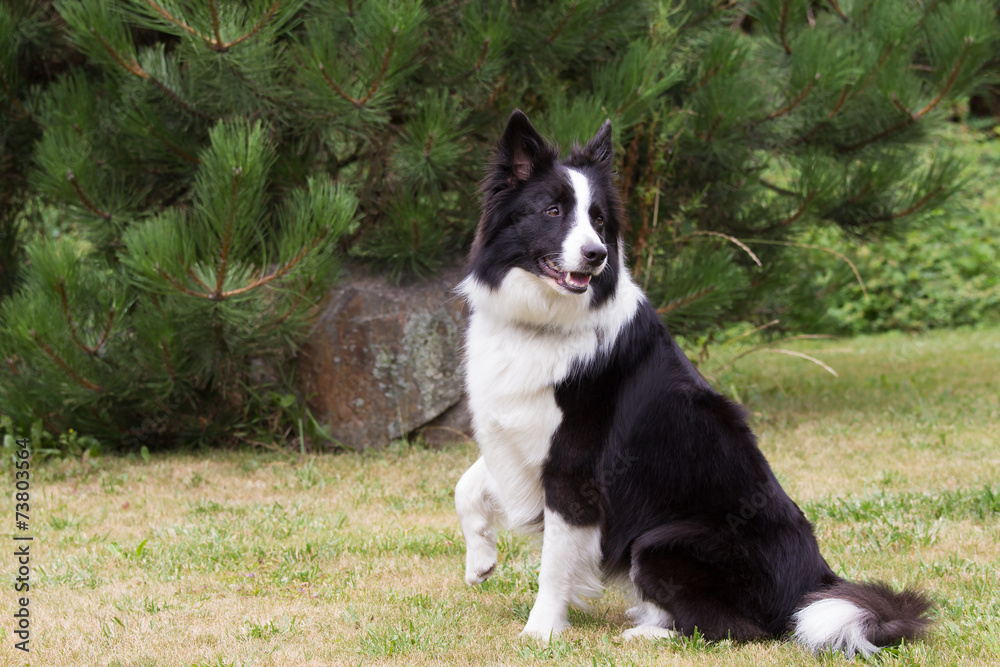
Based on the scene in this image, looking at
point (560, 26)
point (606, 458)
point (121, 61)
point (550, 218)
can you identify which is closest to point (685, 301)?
point (560, 26)

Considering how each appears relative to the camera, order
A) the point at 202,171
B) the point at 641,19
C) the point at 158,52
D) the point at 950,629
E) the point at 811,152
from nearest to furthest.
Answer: the point at 950,629 < the point at 202,171 < the point at 158,52 < the point at 641,19 < the point at 811,152

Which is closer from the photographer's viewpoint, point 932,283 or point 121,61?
point 121,61

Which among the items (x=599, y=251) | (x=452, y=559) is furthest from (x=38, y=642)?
(x=599, y=251)

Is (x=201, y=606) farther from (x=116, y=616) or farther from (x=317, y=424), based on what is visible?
(x=317, y=424)

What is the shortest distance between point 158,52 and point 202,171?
98 cm

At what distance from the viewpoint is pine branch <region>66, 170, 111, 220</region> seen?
18.9 ft

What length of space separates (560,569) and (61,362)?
388 centimetres

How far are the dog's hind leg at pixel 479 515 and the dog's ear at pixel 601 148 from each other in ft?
4.09

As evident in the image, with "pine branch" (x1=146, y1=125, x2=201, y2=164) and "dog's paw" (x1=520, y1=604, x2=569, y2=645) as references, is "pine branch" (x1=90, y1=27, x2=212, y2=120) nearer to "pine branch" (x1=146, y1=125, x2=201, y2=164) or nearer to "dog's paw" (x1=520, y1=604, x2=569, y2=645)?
"pine branch" (x1=146, y1=125, x2=201, y2=164)

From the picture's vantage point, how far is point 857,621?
2990 mm

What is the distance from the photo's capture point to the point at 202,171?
18.2ft

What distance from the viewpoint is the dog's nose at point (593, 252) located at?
3271mm

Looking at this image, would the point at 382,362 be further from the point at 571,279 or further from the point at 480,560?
the point at 571,279

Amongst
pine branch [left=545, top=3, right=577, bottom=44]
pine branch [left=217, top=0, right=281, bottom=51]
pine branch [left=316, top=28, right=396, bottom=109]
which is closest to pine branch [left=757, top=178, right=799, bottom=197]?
pine branch [left=545, top=3, right=577, bottom=44]
